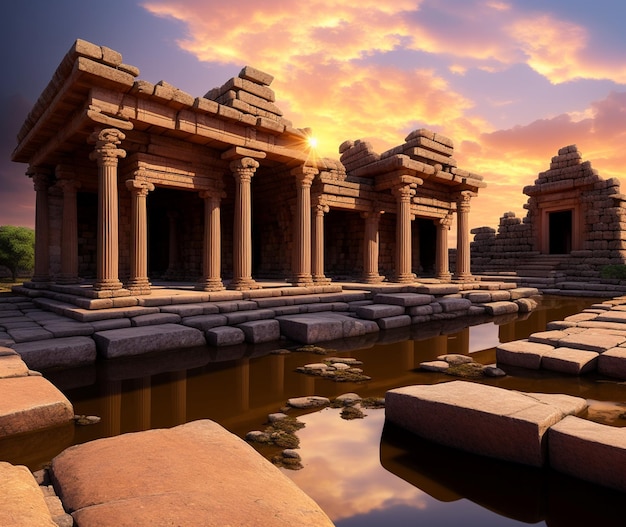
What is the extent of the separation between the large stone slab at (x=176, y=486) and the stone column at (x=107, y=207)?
6.54m

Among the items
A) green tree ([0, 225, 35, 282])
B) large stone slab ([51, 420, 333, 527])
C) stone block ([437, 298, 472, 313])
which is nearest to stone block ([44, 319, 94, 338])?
large stone slab ([51, 420, 333, 527])

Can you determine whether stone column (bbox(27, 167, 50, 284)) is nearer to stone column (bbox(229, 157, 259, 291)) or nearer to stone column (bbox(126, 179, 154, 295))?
stone column (bbox(126, 179, 154, 295))

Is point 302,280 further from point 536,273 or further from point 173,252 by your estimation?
point 536,273

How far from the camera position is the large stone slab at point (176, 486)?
1800 mm

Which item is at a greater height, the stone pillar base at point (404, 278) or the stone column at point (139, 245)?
the stone column at point (139, 245)

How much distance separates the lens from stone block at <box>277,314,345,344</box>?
743 cm

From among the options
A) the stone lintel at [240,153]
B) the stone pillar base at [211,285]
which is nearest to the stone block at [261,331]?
the stone pillar base at [211,285]

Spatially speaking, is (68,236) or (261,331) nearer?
(261,331)

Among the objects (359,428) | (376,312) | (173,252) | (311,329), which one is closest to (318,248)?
(376,312)

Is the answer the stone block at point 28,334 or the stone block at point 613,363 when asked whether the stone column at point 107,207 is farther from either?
the stone block at point 613,363

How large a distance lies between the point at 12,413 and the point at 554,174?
26573mm

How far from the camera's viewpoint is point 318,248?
12.7m

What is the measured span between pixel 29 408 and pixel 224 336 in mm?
3712

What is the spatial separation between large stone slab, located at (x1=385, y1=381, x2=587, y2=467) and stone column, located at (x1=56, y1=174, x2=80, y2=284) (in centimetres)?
1061
